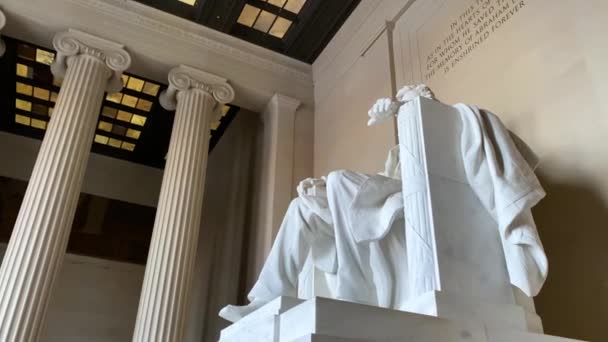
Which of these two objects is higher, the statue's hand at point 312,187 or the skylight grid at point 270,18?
the skylight grid at point 270,18

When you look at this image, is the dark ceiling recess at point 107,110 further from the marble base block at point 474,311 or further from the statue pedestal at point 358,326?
the marble base block at point 474,311

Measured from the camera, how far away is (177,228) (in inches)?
251

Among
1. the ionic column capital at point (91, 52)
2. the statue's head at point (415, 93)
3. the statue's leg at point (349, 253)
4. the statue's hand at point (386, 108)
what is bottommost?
the statue's leg at point (349, 253)

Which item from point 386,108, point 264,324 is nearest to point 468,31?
point 386,108

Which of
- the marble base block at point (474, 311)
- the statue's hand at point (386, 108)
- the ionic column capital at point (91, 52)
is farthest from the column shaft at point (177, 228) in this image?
the marble base block at point (474, 311)

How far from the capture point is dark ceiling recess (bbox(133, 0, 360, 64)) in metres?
7.38

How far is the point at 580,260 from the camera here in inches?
138

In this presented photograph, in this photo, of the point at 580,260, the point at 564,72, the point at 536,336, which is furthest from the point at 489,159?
the point at 564,72

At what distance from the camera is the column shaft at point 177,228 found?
588cm

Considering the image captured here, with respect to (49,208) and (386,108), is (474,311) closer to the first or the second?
(386,108)

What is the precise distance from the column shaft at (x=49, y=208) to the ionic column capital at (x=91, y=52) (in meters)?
0.09

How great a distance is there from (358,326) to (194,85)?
5.97 meters

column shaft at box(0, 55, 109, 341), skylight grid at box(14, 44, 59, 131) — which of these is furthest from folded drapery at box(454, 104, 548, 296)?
skylight grid at box(14, 44, 59, 131)

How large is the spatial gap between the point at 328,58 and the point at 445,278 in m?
5.91
